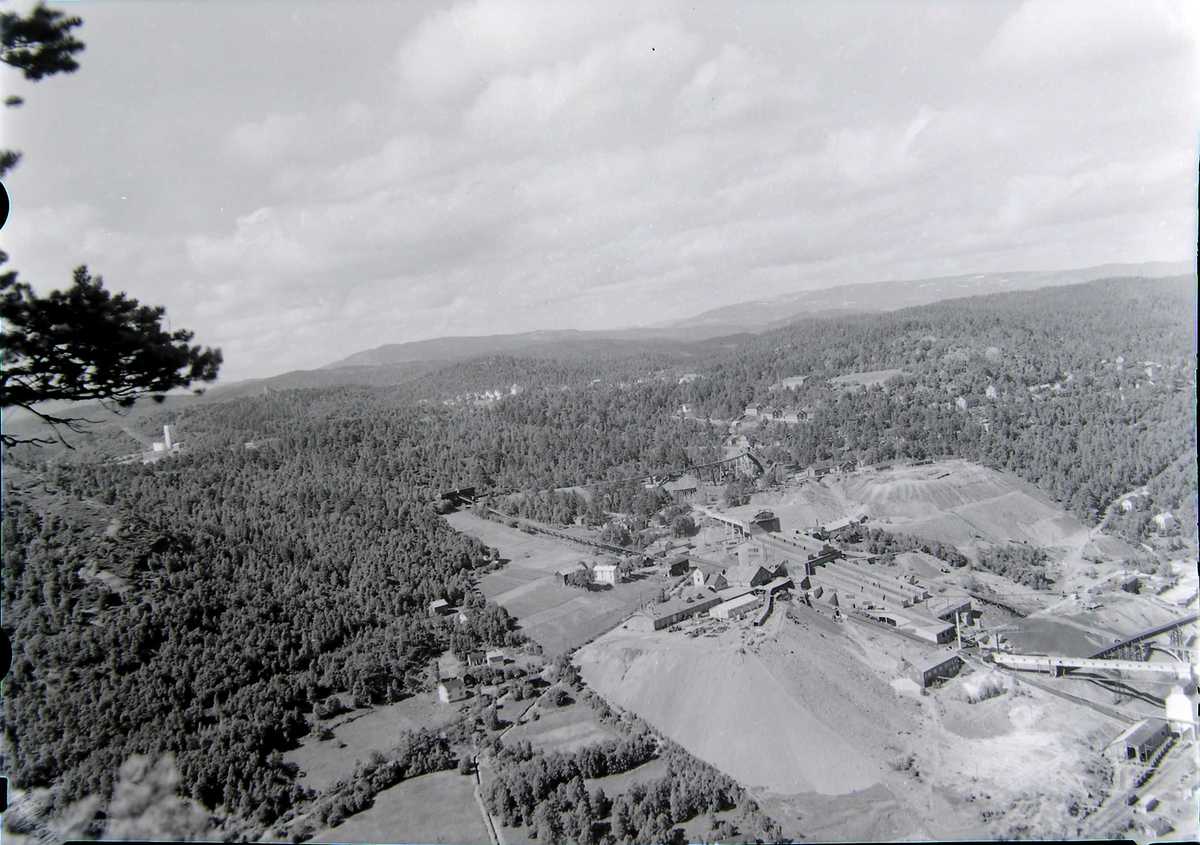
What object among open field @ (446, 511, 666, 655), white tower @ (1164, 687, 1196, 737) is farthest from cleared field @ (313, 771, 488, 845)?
white tower @ (1164, 687, 1196, 737)

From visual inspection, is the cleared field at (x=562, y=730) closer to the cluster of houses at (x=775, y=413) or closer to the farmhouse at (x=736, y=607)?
the farmhouse at (x=736, y=607)

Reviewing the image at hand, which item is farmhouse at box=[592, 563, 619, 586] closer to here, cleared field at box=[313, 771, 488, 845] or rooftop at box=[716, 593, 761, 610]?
rooftop at box=[716, 593, 761, 610]

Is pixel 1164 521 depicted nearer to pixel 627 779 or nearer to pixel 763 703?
pixel 763 703

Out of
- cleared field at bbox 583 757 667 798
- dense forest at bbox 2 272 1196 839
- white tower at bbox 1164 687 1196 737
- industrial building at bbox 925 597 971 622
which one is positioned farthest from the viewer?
industrial building at bbox 925 597 971 622

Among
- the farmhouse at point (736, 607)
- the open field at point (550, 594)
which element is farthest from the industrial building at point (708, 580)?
the farmhouse at point (736, 607)

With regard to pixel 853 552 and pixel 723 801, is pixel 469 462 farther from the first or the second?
pixel 723 801

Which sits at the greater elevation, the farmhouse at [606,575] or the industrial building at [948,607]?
the farmhouse at [606,575]
